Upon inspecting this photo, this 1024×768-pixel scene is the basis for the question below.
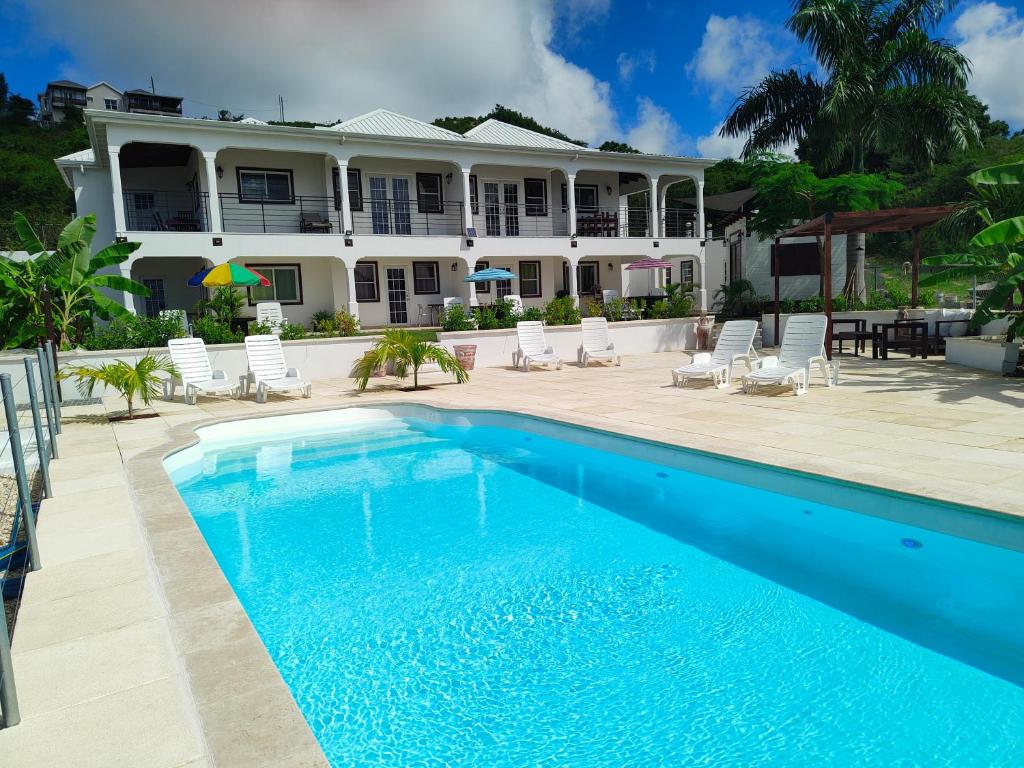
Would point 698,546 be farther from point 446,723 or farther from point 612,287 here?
point 612,287

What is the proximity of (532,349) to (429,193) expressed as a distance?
10.0 metres

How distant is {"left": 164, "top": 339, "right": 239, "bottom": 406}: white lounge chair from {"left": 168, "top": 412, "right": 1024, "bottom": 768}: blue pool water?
5.12m

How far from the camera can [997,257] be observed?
11.8 metres

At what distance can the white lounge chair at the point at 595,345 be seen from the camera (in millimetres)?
16359

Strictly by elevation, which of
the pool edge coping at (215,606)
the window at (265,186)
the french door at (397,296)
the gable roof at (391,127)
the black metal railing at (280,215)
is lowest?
the pool edge coping at (215,606)

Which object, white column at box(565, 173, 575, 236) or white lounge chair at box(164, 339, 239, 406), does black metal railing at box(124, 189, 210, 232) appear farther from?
white column at box(565, 173, 575, 236)

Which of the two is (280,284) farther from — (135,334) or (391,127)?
(135,334)

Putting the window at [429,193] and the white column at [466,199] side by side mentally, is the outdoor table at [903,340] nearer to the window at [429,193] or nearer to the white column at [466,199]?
the white column at [466,199]

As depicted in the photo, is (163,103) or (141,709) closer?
(141,709)

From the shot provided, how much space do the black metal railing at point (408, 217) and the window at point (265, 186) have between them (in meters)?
2.22

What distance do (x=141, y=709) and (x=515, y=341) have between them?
1492 centimetres

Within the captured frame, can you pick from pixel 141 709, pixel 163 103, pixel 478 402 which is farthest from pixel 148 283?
pixel 141 709

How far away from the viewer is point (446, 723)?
10.9 ft

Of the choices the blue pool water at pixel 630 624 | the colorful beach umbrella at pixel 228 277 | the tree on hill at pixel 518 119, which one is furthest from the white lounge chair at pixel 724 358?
the tree on hill at pixel 518 119
